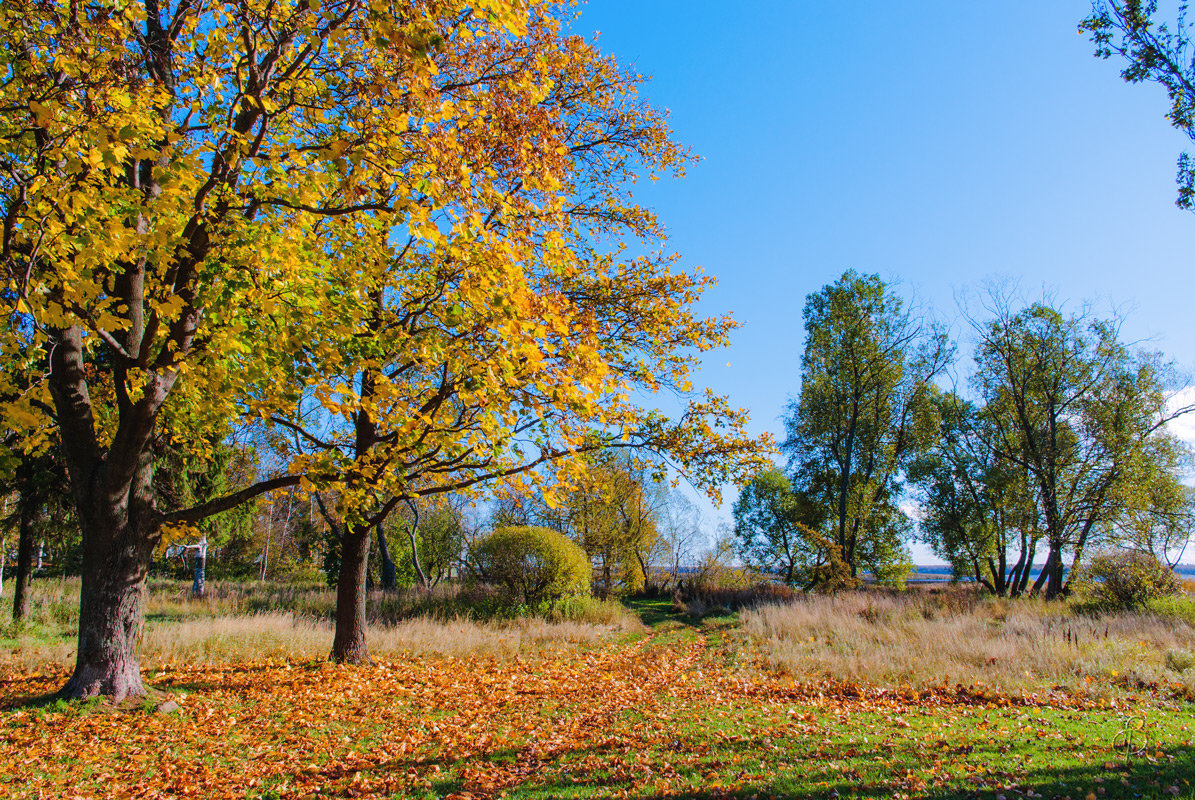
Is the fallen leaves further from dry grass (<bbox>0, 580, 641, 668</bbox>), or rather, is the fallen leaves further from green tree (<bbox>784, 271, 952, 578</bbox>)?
green tree (<bbox>784, 271, 952, 578</bbox>)

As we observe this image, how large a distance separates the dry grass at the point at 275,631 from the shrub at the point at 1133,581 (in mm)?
12456

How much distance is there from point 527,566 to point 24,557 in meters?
11.3

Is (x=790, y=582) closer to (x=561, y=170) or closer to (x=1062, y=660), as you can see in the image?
(x=1062, y=660)

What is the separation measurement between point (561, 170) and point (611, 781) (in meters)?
7.26

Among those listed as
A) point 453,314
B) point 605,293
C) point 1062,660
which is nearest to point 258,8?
point 453,314

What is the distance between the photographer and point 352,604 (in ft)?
31.2

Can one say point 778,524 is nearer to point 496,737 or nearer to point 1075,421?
point 1075,421

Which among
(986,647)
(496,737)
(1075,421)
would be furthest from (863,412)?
(496,737)

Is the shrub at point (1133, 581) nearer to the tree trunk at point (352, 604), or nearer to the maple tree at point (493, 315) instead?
the maple tree at point (493, 315)

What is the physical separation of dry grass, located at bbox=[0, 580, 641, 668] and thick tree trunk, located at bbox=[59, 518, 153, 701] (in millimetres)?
2599

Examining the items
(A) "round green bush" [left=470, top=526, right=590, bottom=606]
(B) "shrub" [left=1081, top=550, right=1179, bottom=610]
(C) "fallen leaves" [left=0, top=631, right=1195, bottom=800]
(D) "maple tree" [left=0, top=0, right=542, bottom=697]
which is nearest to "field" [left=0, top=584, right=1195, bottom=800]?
(C) "fallen leaves" [left=0, top=631, right=1195, bottom=800]

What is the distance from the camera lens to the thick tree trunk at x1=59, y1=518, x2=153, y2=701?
648 cm

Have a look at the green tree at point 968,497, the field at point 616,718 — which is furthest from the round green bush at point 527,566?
the green tree at point 968,497

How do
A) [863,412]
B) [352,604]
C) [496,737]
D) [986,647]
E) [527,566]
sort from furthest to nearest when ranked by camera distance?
[863,412]
[527,566]
[986,647]
[352,604]
[496,737]
